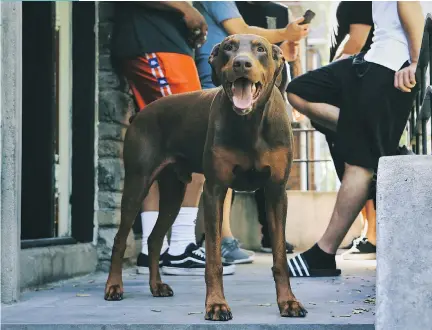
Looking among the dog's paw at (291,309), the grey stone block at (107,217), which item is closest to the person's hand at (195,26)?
the grey stone block at (107,217)

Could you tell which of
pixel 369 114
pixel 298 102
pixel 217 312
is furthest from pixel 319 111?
pixel 217 312

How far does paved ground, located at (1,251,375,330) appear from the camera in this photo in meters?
2.97

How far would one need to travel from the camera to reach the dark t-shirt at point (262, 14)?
743 cm

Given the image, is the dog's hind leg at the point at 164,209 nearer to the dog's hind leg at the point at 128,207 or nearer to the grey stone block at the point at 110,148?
the dog's hind leg at the point at 128,207

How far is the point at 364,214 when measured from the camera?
6.83 meters

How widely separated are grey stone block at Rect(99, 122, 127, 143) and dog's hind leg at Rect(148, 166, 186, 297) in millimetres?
1326

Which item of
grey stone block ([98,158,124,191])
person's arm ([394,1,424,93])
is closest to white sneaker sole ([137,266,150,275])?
grey stone block ([98,158,124,191])

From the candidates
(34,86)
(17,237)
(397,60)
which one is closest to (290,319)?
(17,237)

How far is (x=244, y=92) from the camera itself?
→ 3.09 metres

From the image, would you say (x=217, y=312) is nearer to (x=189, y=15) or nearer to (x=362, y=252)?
(x=189, y=15)

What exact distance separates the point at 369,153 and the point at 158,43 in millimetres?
1620

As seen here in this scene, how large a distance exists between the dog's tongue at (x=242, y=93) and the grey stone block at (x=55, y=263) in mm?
1726

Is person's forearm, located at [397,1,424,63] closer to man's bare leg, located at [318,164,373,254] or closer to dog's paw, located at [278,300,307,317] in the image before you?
man's bare leg, located at [318,164,373,254]

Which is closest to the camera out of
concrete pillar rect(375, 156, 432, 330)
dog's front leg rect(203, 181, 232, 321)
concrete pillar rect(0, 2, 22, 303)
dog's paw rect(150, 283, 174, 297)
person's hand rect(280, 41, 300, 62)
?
concrete pillar rect(375, 156, 432, 330)
